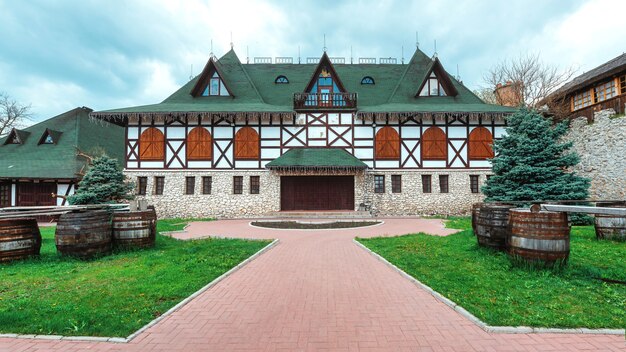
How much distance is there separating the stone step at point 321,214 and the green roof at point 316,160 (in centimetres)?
299

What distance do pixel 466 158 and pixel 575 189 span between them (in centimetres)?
735

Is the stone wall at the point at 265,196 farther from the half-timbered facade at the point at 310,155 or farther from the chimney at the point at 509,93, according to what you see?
the chimney at the point at 509,93

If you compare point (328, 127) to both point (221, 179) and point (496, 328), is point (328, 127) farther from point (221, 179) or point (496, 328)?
point (496, 328)

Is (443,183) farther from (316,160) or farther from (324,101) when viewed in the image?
(324,101)

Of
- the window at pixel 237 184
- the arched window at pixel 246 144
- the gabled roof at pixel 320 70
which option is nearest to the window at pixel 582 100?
the gabled roof at pixel 320 70

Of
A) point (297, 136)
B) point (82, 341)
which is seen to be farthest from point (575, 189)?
point (82, 341)

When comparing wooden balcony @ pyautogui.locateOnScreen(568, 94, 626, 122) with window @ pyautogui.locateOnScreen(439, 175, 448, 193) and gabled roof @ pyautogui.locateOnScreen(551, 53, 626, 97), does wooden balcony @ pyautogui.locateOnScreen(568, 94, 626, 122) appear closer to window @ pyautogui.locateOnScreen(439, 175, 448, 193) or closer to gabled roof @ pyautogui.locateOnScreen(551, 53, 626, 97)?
gabled roof @ pyautogui.locateOnScreen(551, 53, 626, 97)

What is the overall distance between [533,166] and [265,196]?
48.5ft

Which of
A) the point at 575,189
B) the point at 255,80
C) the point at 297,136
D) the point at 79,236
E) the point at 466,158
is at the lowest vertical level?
the point at 79,236

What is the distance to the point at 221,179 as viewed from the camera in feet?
62.6

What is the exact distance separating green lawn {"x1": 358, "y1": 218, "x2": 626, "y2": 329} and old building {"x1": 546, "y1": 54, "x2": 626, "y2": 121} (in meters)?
13.5

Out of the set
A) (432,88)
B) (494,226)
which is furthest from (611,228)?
(432,88)

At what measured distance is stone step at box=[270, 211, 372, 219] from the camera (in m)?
17.8

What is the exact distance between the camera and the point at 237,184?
759 inches
